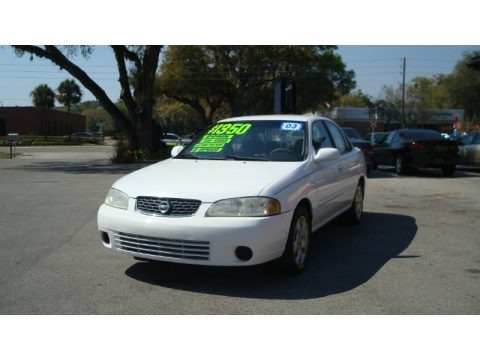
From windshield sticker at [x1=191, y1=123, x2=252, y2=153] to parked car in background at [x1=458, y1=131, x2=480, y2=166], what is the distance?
12229mm

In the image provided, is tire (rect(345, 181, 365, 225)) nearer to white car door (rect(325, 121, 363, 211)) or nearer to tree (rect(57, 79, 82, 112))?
white car door (rect(325, 121, 363, 211))

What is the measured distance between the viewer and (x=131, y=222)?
176 inches

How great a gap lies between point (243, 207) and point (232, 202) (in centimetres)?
10

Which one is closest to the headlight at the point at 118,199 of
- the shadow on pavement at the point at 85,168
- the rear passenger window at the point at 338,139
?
→ the rear passenger window at the point at 338,139

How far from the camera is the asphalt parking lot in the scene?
4.04m

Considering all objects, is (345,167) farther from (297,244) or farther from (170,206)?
(170,206)

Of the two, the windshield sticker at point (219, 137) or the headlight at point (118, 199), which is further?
the windshield sticker at point (219, 137)

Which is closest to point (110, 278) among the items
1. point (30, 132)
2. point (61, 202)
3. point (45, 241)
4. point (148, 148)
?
point (45, 241)

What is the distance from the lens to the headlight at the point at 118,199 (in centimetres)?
467

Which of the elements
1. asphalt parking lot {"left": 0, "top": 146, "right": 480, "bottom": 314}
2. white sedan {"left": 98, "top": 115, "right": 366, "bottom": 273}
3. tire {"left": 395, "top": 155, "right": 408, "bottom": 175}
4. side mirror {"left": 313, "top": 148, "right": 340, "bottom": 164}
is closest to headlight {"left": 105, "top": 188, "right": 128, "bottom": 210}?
white sedan {"left": 98, "top": 115, "right": 366, "bottom": 273}

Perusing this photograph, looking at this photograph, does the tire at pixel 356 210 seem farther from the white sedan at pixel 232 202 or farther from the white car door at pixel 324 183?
the white sedan at pixel 232 202

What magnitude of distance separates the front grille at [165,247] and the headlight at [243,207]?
0.29 meters

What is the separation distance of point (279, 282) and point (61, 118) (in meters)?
73.6

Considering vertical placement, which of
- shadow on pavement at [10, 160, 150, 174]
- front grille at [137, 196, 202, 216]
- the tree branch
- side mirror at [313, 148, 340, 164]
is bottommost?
shadow on pavement at [10, 160, 150, 174]
